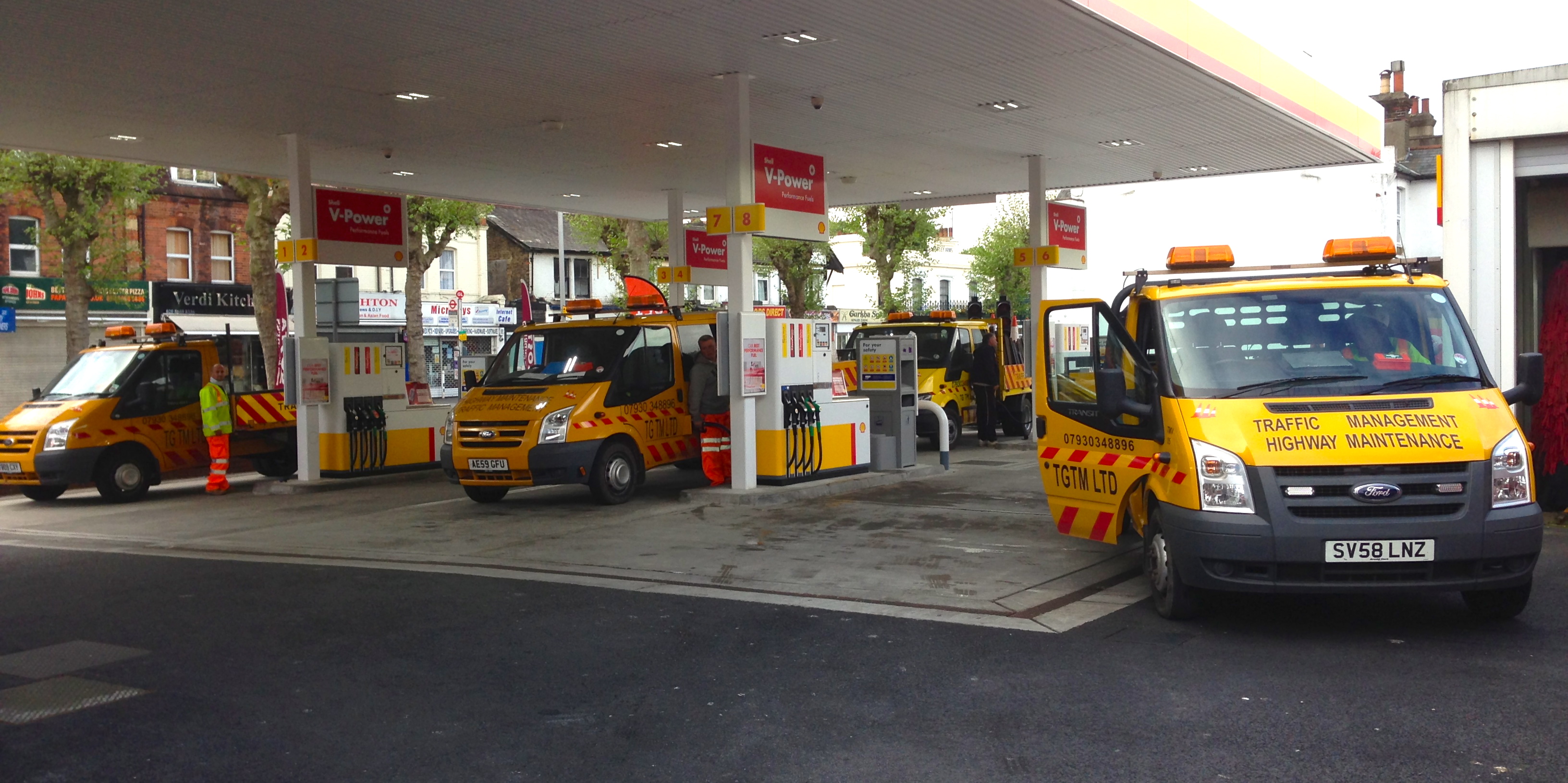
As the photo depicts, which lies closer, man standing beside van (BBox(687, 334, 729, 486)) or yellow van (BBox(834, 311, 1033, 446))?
man standing beside van (BBox(687, 334, 729, 486))

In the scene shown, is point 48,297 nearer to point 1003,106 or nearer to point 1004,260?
point 1003,106

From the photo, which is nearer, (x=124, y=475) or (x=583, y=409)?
(x=583, y=409)

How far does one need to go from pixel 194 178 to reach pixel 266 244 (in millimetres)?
16180

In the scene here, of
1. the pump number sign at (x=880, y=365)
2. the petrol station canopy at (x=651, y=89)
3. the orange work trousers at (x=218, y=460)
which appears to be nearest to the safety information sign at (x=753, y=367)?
the pump number sign at (x=880, y=365)

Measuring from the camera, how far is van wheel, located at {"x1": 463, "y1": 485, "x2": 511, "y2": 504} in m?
13.8

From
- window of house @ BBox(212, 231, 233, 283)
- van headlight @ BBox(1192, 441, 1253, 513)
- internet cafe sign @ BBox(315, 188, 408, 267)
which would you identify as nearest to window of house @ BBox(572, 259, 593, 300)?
window of house @ BBox(212, 231, 233, 283)

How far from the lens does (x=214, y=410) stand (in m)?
15.5

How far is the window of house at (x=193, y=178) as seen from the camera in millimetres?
35375

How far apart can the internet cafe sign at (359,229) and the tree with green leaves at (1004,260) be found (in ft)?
102

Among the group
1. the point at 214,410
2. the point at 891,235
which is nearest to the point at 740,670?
the point at 214,410

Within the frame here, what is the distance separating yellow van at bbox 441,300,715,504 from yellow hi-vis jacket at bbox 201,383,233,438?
379 centimetres

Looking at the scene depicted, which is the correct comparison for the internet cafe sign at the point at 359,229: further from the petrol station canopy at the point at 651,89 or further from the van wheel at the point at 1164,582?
the van wheel at the point at 1164,582

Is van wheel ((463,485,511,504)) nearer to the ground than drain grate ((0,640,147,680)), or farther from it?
farther from it

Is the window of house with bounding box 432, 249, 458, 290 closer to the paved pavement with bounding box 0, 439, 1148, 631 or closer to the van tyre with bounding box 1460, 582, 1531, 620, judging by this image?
the paved pavement with bounding box 0, 439, 1148, 631
